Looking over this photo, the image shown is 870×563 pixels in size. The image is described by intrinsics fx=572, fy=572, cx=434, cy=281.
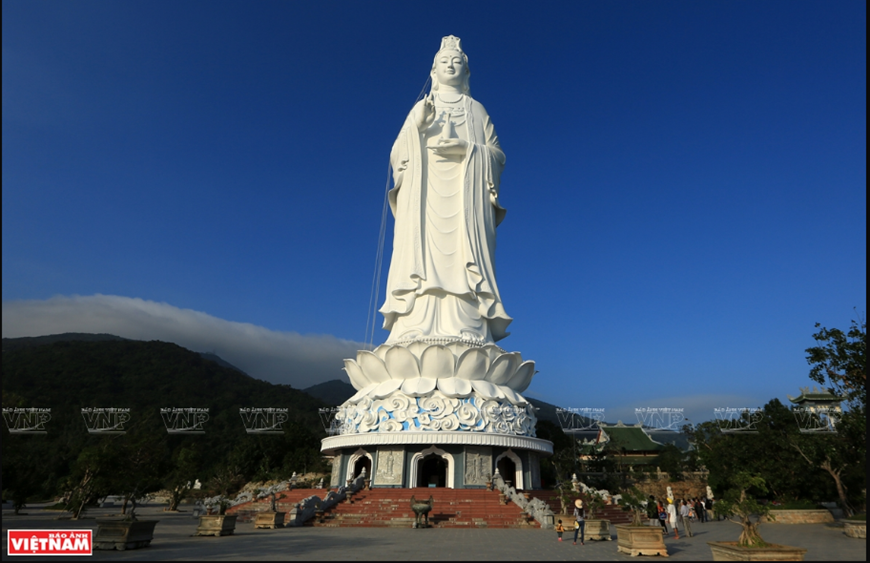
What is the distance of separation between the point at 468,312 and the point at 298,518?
9299mm

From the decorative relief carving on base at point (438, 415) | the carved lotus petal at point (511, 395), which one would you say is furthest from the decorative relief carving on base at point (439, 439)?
the carved lotus petal at point (511, 395)

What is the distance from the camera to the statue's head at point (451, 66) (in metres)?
23.9

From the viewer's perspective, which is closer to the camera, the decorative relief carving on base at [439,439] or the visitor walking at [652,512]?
the visitor walking at [652,512]

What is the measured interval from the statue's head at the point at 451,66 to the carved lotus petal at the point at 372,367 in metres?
11.8

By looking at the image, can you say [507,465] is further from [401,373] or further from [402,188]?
[402,188]

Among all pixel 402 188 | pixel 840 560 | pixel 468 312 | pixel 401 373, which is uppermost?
pixel 402 188

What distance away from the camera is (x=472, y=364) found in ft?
61.7

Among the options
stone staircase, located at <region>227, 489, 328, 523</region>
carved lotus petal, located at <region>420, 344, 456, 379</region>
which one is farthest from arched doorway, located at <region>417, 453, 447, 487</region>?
stone staircase, located at <region>227, 489, 328, 523</region>

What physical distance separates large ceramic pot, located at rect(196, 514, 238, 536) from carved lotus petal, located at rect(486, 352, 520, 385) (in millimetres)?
9655

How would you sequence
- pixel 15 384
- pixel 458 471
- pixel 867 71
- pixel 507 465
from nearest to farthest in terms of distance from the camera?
pixel 867 71 → pixel 458 471 → pixel 507 465 → pixel 15 384

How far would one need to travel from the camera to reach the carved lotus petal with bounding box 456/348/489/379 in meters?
18.7

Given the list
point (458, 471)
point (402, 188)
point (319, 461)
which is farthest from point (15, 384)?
point (458, 471)

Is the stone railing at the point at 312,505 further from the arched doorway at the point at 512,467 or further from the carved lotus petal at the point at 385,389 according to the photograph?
the arched doorway at the point at 512,467

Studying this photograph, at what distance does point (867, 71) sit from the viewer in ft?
19.4
